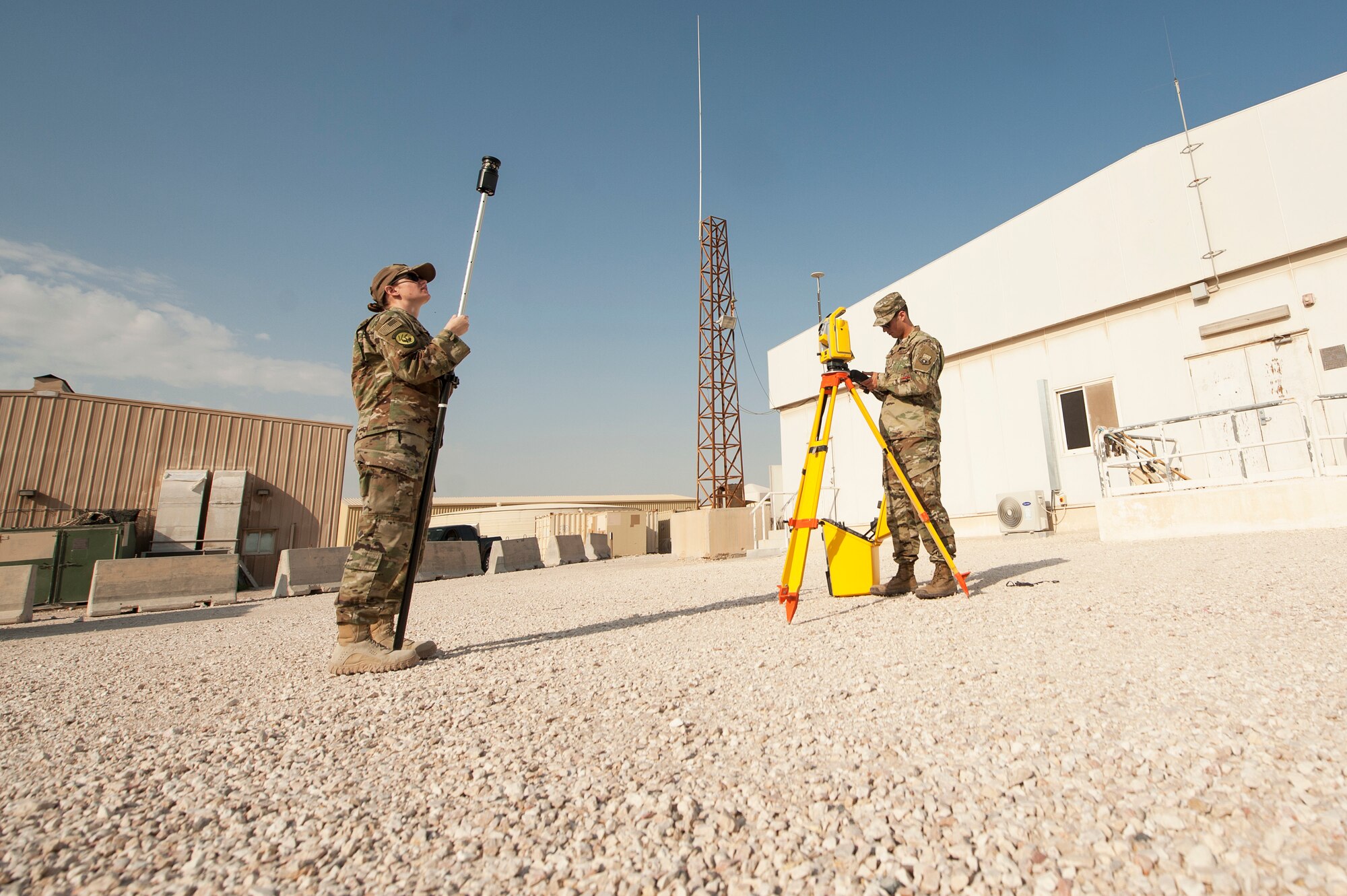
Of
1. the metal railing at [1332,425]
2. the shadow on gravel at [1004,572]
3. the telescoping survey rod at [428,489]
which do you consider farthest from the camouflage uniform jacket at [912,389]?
the metal railing at [1332,425]

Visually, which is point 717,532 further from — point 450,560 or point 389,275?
point 389,275

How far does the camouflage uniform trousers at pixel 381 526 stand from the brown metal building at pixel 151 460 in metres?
15.9

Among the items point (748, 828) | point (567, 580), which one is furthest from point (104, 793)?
point (567, 580)

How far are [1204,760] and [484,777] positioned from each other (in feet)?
5.69

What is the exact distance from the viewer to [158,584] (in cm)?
820

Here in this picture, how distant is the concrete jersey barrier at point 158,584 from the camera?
26.0 feet

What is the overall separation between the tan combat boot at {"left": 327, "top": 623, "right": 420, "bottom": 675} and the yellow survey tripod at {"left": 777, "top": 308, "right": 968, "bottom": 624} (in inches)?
80.2

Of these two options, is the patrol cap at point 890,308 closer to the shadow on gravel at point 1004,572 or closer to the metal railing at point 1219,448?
the shadow on gravel at point 1004,572

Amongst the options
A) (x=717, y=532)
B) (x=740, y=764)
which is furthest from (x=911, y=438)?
(x=717, y=532)

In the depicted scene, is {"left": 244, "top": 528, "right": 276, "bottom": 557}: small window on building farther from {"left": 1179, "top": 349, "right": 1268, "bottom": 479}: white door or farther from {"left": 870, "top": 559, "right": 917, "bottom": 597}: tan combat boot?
{"left": 1179, "top": 349, "right": 1268, "bottom": 479}: white door

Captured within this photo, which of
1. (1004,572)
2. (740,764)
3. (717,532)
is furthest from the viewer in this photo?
(717,532)

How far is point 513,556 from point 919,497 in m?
11.9

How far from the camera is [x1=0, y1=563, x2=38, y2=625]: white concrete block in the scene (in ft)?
23.2

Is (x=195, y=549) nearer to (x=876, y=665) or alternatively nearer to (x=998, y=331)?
(x=876, y=665)
